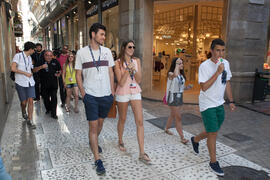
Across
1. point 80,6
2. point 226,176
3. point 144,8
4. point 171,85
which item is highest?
point 80,6

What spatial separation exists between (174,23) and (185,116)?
38.8 feet

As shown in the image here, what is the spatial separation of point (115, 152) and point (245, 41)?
5972mm

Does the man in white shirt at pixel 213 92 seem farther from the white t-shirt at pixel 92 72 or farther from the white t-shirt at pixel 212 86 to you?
the white t-shirt at pixel 92 72

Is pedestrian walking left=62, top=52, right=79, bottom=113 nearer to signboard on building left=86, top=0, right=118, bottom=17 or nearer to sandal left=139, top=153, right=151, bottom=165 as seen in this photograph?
sandal left=139, top=153, right=151, bottom=165

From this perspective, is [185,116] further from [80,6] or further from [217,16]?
[80,6]

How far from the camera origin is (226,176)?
10.9 feet

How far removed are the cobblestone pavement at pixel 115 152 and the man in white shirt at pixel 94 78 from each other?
518mm

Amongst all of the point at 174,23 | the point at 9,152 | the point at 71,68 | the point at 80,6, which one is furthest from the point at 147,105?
the point at 80,6

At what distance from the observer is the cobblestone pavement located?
3391 mm

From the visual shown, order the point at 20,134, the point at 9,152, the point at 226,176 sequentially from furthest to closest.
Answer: the point at 20,134 < the point at 9,152 < the point at 226,176

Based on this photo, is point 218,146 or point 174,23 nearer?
point 218,146

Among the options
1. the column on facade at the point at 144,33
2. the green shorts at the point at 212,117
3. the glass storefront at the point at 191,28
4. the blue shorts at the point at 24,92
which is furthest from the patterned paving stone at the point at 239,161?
the glass storefront at the point at 191,28

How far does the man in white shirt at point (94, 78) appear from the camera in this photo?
332 cm

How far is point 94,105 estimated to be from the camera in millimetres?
3330
